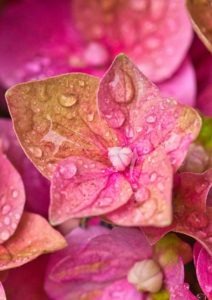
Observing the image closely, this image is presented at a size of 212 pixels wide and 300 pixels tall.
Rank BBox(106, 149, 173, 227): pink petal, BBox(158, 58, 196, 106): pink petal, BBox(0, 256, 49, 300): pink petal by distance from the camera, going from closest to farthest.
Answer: BBox(106, 149, 173, 227): pink petal
BBox(0, 256, 49, 300): pink petal
BBox(158, 58, 196, 106): pink petal

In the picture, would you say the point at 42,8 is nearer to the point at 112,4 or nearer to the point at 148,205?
the point at 112,4

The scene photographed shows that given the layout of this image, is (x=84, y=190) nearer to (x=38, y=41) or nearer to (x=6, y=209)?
(x=6, y=209)

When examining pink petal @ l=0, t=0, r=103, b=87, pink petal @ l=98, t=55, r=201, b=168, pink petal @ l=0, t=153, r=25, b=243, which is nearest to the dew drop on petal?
pink petal @ l=98, t=55, r=201, b=168

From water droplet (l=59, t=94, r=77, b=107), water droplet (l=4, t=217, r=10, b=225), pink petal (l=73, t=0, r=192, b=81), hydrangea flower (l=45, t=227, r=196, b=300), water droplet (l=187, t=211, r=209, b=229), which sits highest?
water droplet (l=59, t=94, r=77, b=107)

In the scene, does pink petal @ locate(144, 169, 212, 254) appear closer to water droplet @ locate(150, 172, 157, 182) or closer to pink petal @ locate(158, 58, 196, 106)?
water droplet @ locate(150, 172, 157, 182)

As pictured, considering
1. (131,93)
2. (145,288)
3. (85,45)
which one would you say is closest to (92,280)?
(145,288)

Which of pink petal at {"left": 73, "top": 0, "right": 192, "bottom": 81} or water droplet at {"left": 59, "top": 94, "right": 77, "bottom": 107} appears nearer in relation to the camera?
water droplet at {"left": 59, "top": 94, "right": 77, "bottom": 107}

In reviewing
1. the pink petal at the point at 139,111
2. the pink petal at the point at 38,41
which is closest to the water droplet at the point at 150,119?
the pink petal at the point at 139,111

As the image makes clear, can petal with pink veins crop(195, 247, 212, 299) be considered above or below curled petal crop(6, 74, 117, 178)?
below
